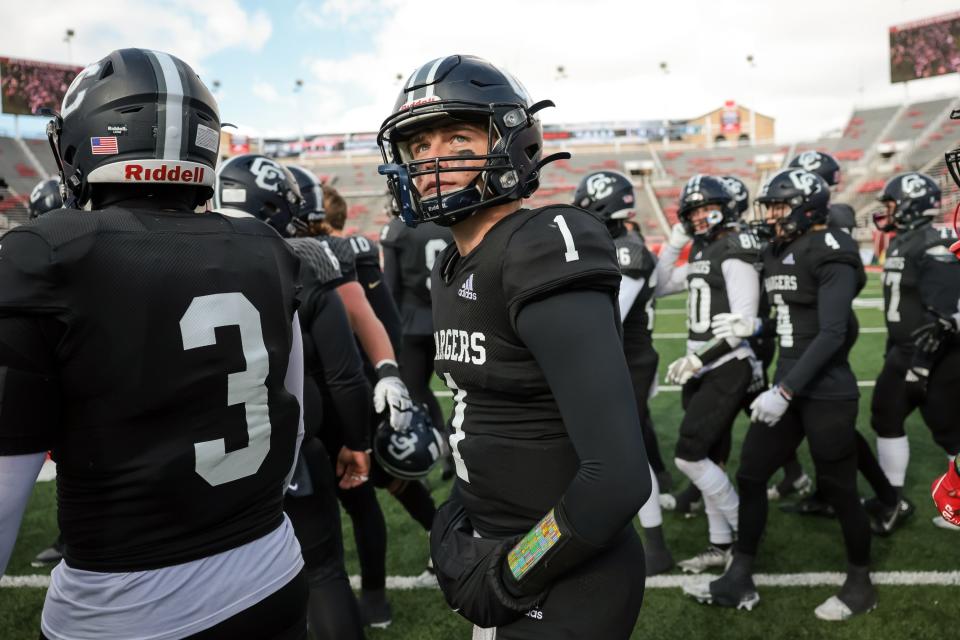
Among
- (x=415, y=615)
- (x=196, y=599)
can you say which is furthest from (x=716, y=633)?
(x=196, y=599)

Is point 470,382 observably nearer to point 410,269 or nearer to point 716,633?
point 716,633

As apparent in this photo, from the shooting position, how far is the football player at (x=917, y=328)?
4.84 metres

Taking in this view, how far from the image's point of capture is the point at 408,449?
3422 mm

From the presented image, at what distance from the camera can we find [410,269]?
19.5ft

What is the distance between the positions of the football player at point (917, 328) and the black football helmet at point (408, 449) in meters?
3.47

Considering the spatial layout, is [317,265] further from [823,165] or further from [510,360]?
[823,165]

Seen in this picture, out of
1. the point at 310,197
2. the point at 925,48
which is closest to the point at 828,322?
the point at 310,197

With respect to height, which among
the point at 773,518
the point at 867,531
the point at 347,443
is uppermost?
the point at 347,443

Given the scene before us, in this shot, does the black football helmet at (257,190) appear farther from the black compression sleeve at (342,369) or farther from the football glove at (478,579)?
the football glove at (478,579)

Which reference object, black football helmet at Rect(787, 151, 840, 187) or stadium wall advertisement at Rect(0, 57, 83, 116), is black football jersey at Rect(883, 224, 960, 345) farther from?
stadium wall advertisement at Rect(0, 57, 83, 116)

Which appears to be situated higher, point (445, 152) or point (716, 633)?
point (445, 152)

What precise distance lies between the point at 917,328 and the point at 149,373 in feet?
17.1

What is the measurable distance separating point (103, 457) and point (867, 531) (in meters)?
3.69

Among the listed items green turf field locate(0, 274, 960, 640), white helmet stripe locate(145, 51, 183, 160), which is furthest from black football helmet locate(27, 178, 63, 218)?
white helmet stripe locate(145, 51, 183, 160)
